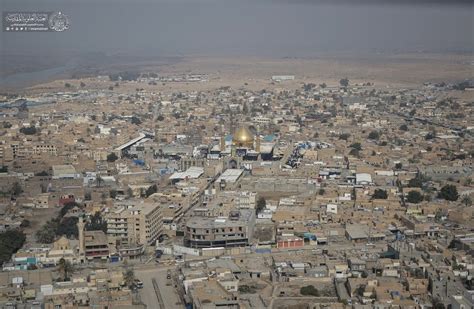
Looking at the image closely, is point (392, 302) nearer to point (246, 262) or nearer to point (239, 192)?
point (246, 262)

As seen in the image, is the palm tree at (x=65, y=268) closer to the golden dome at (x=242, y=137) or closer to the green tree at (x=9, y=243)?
the green tree at (x=9, y=243)

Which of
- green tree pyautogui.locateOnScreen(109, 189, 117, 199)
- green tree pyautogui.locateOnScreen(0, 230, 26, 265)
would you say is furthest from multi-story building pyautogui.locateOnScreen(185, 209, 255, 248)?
green tree pyautogui.locateOnScreen(109, 189, 117, 199)

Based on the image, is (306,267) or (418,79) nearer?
(306,267)

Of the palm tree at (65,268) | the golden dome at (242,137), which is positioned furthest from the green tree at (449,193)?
the palm tree at (65,268)

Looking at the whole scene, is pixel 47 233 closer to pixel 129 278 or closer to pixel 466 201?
pixel 129 278

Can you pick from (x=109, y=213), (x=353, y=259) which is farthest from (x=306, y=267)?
(x=109, y=213)

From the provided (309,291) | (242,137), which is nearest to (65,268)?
(309,291)
